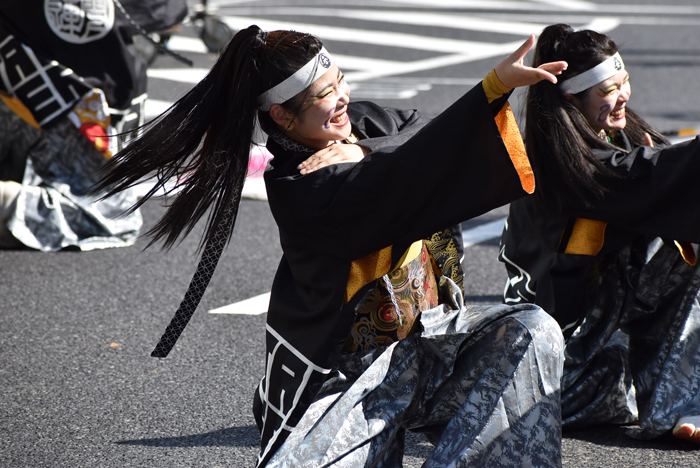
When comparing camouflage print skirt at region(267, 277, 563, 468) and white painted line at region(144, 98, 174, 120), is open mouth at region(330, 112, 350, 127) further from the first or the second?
white painted line at region(144, 98, 174, 120)

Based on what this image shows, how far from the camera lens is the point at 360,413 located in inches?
78.2

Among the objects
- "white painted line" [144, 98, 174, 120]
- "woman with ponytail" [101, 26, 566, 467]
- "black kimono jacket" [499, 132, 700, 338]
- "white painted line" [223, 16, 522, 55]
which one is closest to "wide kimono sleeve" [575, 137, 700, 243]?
"black kimono jacket" [499, 132, 700, 338]

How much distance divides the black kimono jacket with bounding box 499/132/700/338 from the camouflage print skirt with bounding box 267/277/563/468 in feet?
1.75

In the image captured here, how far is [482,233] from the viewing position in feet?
15.3

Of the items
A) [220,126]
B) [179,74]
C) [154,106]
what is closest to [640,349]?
[220,126]

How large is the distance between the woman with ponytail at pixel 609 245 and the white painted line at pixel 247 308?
4.26 feet

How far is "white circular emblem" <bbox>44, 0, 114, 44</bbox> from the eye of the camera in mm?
4141

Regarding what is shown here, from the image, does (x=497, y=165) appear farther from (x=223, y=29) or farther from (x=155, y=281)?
(x=223, y=29)

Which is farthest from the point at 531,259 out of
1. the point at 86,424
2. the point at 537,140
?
the point at 86,424

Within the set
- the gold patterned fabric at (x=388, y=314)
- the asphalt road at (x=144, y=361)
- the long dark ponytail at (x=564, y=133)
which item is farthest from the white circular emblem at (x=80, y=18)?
the gold patterned fabric at (x=388, y=314)

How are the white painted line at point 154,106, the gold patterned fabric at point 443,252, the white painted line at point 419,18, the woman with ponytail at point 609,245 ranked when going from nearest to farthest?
the gold patterned fabric at point 443,252
the woman with ponytail at point 609,245
the white painted line at point 154,106
the white painted line at point 419,18

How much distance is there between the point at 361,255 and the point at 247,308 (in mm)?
1739

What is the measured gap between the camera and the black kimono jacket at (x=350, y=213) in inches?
75.5

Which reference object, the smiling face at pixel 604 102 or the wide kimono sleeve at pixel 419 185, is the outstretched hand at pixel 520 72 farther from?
the smiling face at pixel 604 102
